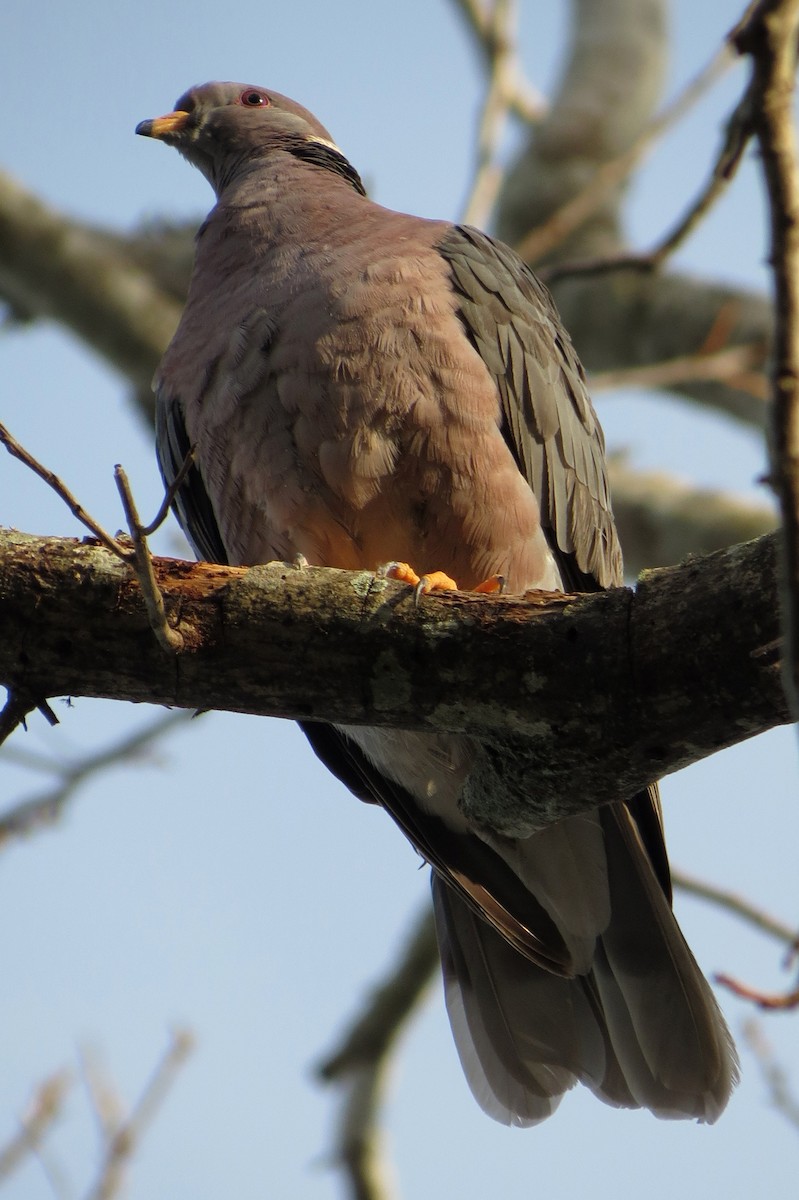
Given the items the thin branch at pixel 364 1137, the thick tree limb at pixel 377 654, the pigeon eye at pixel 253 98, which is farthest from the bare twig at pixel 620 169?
the thin branch at pixel 364 1137

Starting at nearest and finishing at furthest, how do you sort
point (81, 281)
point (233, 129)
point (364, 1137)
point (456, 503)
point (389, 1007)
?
point (456, 503)
point (233, 129)
point (364, 1137)
point (389, 1007)
point (81, 281)

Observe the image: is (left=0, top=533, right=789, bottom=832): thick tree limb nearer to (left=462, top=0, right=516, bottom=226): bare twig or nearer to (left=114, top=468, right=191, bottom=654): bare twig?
(left=114, top=468, right=191, bottom=654): bare twig

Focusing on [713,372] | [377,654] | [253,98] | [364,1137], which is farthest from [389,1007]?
[253,98]

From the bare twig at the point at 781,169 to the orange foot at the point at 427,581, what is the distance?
5.13ft

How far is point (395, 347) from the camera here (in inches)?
165

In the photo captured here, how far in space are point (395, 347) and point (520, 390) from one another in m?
0.55

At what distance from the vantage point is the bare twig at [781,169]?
5.68 feet

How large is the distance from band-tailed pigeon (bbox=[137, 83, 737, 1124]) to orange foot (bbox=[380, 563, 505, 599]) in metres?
0.26

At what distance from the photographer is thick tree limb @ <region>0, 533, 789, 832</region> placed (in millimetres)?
3158

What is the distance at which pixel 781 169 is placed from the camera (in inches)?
68.4

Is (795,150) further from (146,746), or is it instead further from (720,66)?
(146,746)

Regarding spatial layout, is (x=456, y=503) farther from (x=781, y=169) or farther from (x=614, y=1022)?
(x=781, y=169)

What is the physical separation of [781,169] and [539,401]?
2864mm

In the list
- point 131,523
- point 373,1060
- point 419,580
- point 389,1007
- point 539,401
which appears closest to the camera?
point 131,523
